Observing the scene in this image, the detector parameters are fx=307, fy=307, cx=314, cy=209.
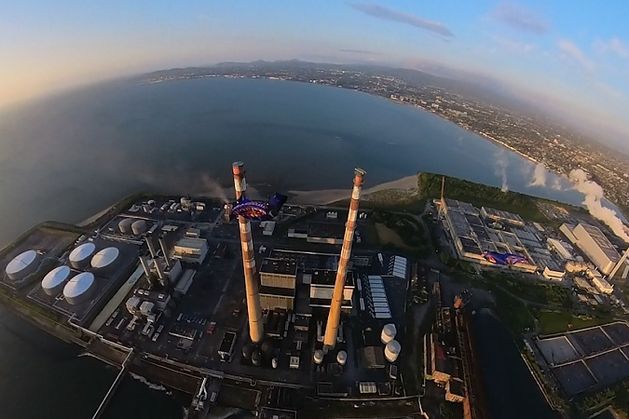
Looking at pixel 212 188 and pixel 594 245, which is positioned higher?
pixel 594 245

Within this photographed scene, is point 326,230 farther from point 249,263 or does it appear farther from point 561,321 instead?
point 561,321

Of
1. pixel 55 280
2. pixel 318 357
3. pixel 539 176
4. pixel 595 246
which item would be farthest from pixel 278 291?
pixel 539 176

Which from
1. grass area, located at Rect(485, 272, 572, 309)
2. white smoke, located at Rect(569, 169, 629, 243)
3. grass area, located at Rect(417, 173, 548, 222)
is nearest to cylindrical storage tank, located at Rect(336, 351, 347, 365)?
grass area, located at Rect(485, 272, 572, 309)

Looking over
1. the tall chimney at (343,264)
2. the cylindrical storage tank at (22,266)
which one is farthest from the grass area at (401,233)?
the cylindrical storage tank at (22,266)

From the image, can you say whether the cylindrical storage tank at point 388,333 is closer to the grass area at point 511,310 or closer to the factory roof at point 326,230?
the grass area at point 511,310

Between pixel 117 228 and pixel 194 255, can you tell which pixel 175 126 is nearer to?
pixel 117 228

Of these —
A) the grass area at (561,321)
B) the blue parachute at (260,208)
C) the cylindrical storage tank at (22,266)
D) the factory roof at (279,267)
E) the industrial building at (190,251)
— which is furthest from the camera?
the industrial building at (190,251)
